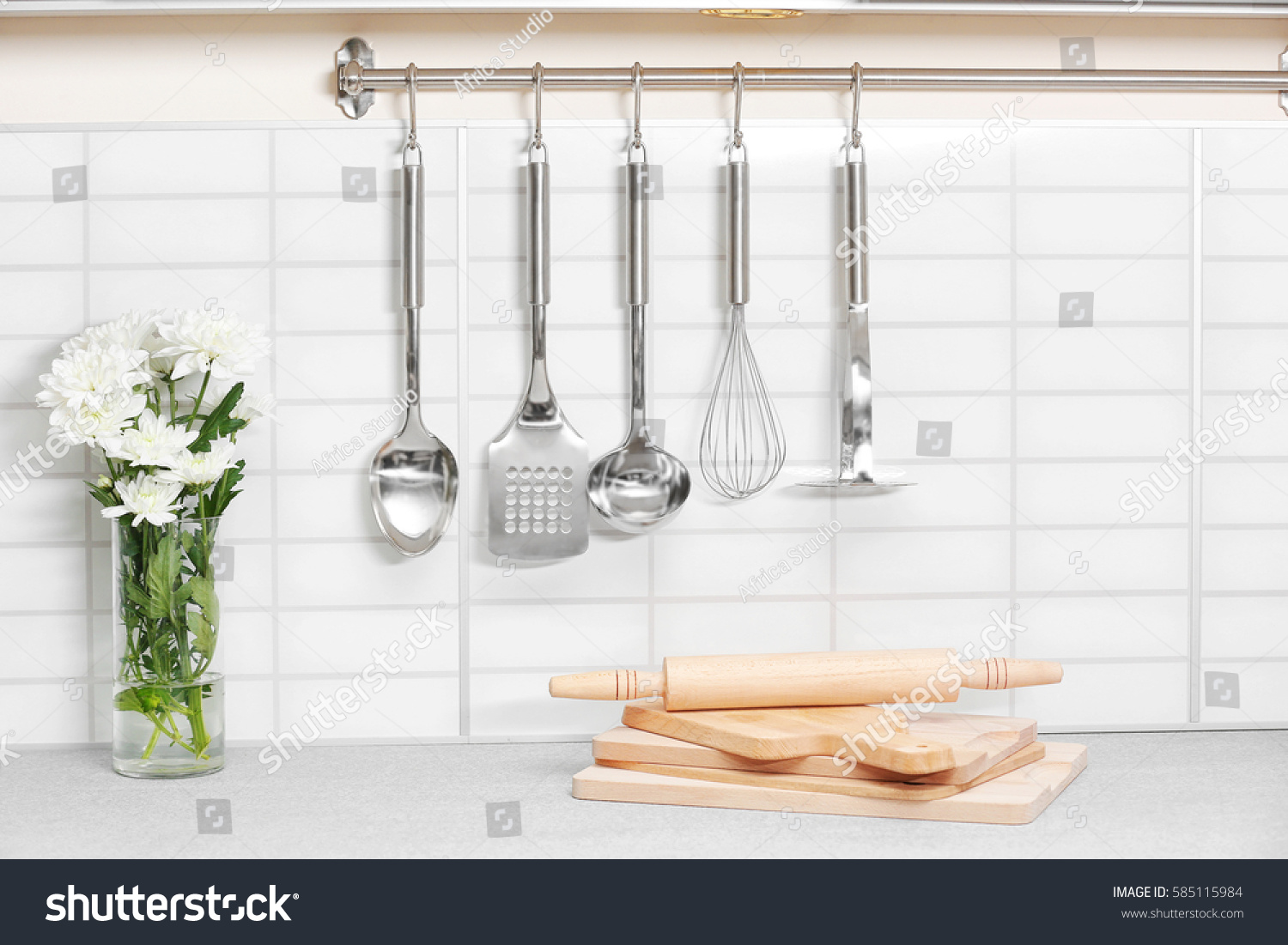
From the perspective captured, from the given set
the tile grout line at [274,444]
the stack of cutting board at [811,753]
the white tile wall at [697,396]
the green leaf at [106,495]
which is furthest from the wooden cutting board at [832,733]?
the green leaf at [106,495]

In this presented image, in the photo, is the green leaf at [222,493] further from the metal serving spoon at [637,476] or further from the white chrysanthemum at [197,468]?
the metal serving spoon at [637,476]

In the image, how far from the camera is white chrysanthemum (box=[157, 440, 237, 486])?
2.65 feet

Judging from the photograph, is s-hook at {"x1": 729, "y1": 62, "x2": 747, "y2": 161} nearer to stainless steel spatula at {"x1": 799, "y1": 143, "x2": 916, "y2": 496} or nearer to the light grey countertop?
stainless steel spatula at {"x1": 799, "y1": 143, "x2": 916, "y2": 496}

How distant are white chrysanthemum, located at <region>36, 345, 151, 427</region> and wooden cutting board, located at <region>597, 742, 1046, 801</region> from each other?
0.45 m

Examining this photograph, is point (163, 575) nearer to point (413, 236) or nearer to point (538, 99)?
point (413, 236)

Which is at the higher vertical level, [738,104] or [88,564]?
[738,104]

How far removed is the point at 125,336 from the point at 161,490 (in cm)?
12

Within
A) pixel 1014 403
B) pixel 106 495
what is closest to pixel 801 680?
pixel 1014 403

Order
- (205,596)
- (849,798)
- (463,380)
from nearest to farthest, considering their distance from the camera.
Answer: (849,798)
(205,596)
(463,380)

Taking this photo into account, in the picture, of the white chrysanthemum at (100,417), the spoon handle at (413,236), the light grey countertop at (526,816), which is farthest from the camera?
the spoon handle at (413,236)

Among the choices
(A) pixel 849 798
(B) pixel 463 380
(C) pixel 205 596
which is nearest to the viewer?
(A) pixel 849 798

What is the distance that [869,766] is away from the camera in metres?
0.74

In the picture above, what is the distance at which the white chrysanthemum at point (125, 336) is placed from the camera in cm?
83

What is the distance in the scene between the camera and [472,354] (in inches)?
37.0
